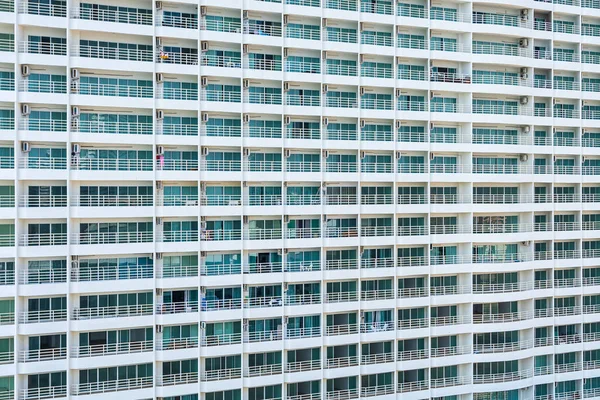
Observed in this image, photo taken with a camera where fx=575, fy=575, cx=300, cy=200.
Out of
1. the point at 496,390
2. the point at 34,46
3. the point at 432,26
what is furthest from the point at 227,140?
the point at 496,390

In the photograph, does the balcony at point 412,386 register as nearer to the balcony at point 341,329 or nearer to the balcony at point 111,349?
the balcony at point 341,329

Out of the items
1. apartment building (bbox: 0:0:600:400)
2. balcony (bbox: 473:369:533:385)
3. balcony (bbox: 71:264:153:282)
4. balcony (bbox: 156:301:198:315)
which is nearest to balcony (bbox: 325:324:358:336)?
apartment building (bbox: 0:0:600:400)

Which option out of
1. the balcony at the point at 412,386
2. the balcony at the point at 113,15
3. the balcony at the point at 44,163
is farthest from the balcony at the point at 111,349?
the balcony at the point at 113,15

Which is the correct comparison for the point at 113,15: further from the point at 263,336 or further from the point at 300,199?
the point at 263,336

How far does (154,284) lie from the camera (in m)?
21.6

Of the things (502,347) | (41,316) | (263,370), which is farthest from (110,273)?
(502,347)

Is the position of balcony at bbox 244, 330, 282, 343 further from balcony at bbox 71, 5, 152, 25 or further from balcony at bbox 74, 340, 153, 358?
balcony at bbox 71, 5, 152, 25

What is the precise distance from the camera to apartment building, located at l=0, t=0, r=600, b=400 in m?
20.8

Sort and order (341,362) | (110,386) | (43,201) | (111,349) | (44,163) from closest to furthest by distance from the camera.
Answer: (43,201)
(44,163)
(110,386)
(111,349)
(341,362)

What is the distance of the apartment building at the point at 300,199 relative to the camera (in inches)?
819

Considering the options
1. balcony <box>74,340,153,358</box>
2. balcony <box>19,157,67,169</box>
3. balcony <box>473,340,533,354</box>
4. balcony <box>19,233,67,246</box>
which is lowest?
balcony <box>473,340,533,354</box>

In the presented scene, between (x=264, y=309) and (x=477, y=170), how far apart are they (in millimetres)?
11629

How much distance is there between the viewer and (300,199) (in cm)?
2408

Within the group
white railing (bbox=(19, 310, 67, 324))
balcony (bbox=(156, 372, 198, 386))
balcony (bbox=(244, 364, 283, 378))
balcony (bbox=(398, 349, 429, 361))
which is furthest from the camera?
balcony (bbox=(398, 349, 429, 361))
